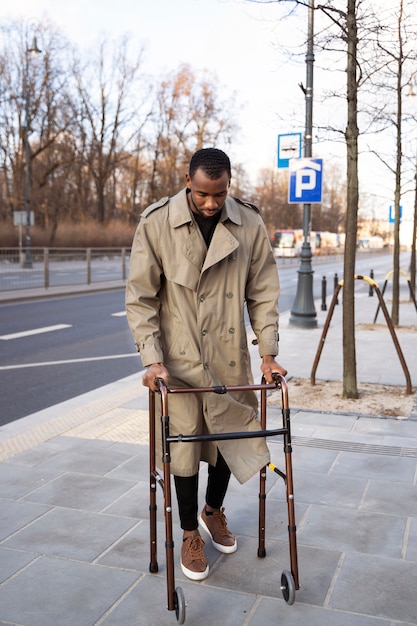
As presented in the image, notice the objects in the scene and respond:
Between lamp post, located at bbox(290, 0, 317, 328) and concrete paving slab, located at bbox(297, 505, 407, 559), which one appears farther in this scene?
lamp post, located at bbox(290, 0, 317, 328)

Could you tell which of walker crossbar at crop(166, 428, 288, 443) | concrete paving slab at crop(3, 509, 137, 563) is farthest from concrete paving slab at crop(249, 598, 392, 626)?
concrete paving slab at crop(3, 509, 137, 563)

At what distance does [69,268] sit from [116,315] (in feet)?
21.4

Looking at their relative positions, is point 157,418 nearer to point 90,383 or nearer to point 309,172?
point 90,383

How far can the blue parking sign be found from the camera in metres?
11.8

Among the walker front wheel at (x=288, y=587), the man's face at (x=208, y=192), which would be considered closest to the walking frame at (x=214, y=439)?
the walker front wheel at (x=288, y=587)

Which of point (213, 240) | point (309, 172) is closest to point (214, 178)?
point (213, 240)

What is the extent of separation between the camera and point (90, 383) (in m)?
7.79

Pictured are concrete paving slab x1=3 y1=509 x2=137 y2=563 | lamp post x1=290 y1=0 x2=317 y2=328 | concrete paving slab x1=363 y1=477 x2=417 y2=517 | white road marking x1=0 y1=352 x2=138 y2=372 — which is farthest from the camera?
lamp post x1=290 y1=0 x2=317 y2=328

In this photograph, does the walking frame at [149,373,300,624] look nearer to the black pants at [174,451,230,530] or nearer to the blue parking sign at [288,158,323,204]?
the black pants at [174,451,230,530]

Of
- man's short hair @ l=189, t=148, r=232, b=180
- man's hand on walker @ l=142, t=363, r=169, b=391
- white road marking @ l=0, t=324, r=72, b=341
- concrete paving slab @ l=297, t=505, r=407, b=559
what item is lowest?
white road marking @ l=0, t=324, r=72, b=341

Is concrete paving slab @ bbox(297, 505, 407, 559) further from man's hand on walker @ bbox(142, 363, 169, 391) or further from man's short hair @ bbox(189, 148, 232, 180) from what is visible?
man's short hair @ bbox(189, 148, 232, 180)

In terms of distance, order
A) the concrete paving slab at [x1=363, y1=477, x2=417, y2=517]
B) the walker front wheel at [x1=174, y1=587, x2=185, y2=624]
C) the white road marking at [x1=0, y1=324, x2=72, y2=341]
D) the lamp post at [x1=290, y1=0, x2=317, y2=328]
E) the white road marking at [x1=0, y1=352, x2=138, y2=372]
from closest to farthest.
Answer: the walker front wheel at [x1=174, y1=587, x2=185, y2=624]
the concrete paving slab at [x1=363, y1=477, x2=417, y2=517]
the white road marking at [x1=0, y1=352, x2=138, y2=372]
the white road marking at [x1=0, y1=324, x2=72, y2=341]
the lamp post at [x1=290, y1=0, x2=317, y2=328]

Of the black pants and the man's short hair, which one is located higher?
the man's short hair

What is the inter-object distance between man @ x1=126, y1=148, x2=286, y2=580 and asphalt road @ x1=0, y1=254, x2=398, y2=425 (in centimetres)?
344
